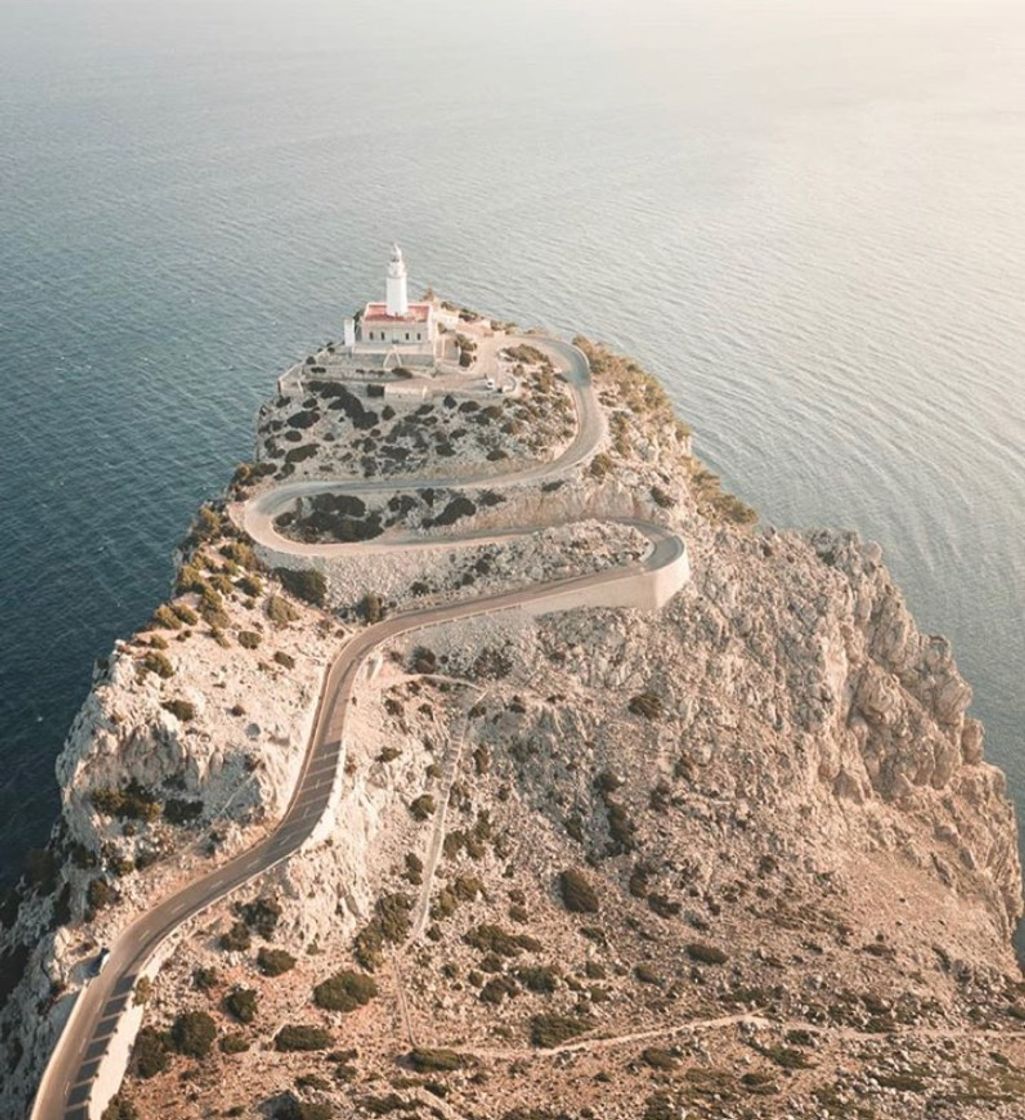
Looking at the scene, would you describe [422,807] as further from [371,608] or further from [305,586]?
[305,586]

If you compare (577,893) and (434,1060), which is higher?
(434,1060)

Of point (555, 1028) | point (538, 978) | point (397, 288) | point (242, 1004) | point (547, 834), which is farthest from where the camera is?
point (397, 288)

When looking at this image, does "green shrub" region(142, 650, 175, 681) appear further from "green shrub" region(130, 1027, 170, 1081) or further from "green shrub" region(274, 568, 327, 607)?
"green shrub" region(130, 1027, 170, 1081)

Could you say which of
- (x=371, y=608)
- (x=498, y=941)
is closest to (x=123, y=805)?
(x=498, y=941)

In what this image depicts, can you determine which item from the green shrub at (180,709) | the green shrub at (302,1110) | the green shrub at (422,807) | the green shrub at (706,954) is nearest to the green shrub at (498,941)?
the green shrub at (422,807)

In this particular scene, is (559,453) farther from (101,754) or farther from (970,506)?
(970,506)

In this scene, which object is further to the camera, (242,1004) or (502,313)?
(502,313)

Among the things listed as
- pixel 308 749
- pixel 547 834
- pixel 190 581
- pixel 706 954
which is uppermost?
pixel 190 581
